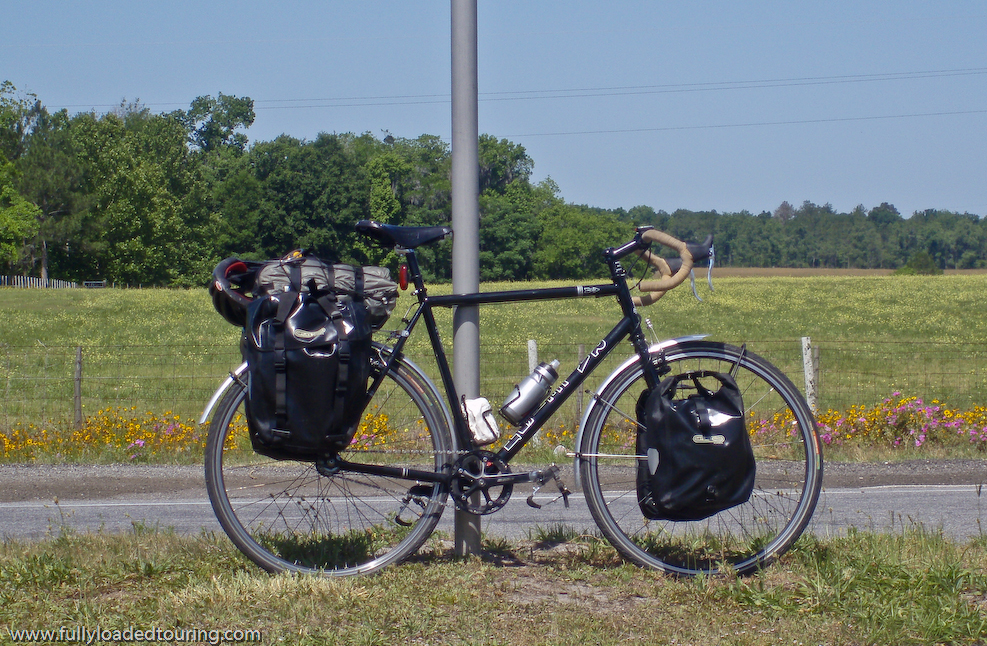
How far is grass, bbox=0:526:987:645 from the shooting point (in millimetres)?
3186

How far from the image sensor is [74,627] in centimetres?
321

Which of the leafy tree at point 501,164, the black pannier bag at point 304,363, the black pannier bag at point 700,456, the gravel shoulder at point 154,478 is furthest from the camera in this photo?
the leafy tree at point 501,164

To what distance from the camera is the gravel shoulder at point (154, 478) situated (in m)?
7.70

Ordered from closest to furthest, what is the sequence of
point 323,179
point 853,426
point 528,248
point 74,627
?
point 74,627, point 853,426, point 323,179, point 528,248

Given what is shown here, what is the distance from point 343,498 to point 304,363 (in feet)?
2.55

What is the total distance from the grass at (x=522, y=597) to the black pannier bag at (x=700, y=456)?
30 centimetres

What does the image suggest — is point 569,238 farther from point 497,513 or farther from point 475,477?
point 475,477

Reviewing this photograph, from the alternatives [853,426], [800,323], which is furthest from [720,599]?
[800,323]

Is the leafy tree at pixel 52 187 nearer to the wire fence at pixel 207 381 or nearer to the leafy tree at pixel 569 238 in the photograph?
the leafy tree at pixel 569 238

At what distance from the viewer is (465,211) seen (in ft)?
13.6

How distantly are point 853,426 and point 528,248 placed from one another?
72.4m

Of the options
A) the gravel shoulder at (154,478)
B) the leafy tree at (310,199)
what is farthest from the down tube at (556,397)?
the leafy tree at (310,199)

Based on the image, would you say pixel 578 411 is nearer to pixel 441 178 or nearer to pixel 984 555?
pixel 984 555

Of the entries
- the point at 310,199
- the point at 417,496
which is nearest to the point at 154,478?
the point at 417,496
